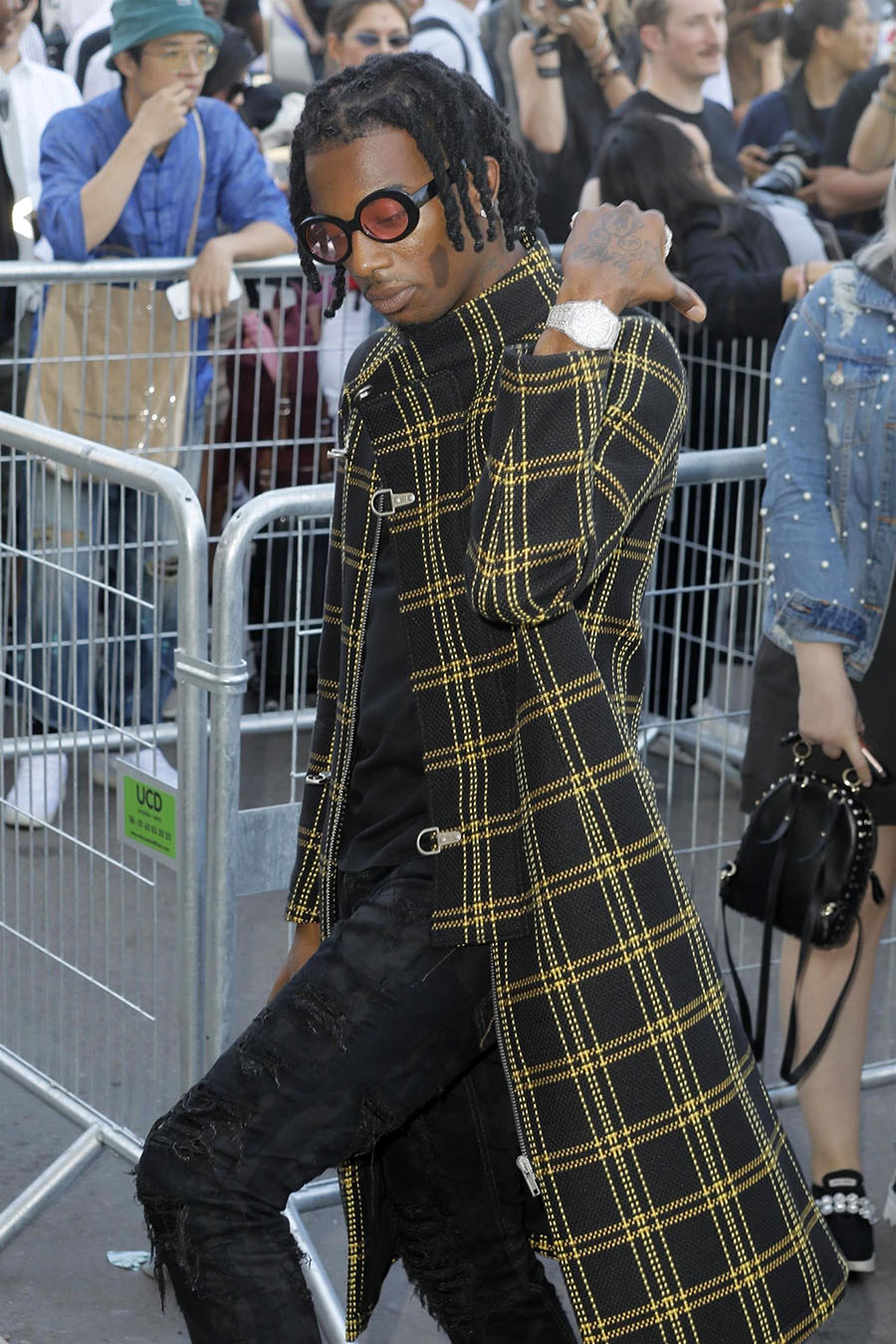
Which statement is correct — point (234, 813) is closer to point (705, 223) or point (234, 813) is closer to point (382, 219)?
point (382, 219)

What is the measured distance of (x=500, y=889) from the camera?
7.48ft

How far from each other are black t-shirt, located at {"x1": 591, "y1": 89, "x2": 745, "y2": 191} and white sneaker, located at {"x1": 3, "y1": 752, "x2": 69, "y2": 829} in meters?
3.39

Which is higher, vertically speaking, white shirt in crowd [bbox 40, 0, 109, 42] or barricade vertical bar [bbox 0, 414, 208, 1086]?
white shirt in crowd [bbox 40, 0, 109, 42]

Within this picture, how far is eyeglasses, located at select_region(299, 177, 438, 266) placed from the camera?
7.40 ft

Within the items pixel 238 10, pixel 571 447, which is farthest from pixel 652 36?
pixel 571 447

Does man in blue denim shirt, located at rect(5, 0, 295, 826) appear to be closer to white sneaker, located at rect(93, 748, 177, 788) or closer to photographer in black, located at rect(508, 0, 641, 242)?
photographer in black, located at rect(508, 0, 641, 242)

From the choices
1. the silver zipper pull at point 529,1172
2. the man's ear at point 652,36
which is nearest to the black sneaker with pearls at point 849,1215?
the silver zipper pull at point 529,1172

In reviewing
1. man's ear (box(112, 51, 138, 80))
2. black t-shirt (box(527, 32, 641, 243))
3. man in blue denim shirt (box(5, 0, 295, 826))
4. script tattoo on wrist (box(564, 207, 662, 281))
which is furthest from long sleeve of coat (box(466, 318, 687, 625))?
black t-shirt (box(527, 32, 641, 243))

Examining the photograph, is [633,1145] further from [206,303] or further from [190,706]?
[206,303]

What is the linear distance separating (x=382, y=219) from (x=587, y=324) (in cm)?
29

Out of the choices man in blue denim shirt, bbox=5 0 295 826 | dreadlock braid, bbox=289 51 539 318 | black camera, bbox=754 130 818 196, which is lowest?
dreadlock braid, bbox=289 51 539 318

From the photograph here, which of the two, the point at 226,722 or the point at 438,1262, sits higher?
the point at 226,722

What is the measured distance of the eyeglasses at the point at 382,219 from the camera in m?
2.26

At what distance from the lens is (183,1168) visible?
226 centimetres
